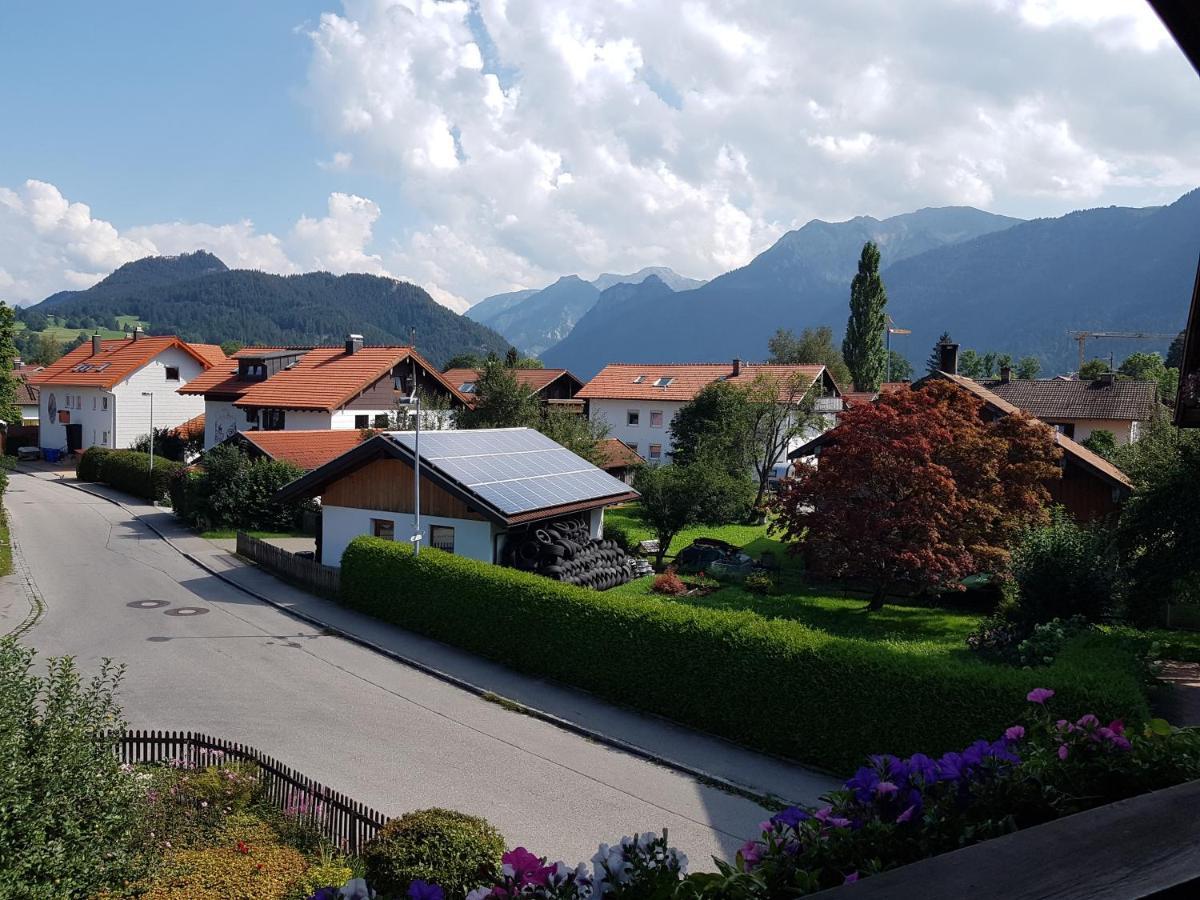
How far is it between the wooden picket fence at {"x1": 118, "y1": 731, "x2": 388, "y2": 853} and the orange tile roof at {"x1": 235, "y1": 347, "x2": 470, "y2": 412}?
34.7 m

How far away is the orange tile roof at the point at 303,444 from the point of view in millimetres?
39438

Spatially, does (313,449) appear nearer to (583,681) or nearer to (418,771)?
(583,681)

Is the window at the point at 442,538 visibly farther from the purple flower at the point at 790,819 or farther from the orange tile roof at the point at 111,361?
the orange tile roof at the point at 111,361

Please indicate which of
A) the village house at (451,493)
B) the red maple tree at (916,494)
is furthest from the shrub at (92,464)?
the red maple tree at (916,494)

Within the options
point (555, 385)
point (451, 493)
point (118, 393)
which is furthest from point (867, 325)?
point (451, 493)

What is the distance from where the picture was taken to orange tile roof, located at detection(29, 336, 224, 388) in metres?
59.8

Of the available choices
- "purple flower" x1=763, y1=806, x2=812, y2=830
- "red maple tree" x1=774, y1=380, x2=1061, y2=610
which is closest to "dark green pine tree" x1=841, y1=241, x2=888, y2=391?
"red maple tree" x1=774, y1=380, x2=1061, y2=610

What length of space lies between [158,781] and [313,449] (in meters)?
30.2

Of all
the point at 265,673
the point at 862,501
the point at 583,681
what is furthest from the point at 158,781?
the point at 862,501

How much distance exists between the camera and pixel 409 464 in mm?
25734

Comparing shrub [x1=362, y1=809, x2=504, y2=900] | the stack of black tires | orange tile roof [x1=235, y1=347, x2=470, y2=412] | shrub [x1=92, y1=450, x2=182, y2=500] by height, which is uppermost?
orange tile roof [x1=235, y1=347, x2=470, y2=412]

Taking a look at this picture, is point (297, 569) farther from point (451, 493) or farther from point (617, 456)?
point (617, 456)

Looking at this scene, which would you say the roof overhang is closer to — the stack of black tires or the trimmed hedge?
the stack of black tires

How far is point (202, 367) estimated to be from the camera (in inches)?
2554
